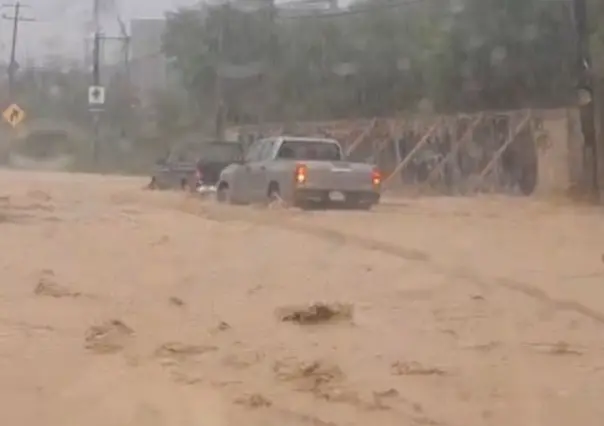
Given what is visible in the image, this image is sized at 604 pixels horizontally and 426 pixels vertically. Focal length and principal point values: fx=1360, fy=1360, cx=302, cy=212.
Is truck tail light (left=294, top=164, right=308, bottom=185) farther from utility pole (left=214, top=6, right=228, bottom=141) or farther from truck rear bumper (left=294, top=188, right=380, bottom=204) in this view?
utility pole (left=214, top=6, right=228, bottom=141)

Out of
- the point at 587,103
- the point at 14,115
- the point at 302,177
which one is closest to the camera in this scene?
the point at 302,177

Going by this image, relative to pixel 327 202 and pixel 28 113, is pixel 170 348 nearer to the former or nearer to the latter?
pixel 327 202

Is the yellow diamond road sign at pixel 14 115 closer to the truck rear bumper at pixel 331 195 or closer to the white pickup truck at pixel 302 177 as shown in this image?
the white pickup truck at pixel 302 177

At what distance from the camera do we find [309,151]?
24141mm

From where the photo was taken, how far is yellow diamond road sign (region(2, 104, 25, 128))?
46.0 m

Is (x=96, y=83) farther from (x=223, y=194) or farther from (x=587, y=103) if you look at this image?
(x=587, y=103)

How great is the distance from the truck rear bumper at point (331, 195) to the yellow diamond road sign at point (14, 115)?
25.4 m

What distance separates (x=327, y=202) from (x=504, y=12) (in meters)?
8.90

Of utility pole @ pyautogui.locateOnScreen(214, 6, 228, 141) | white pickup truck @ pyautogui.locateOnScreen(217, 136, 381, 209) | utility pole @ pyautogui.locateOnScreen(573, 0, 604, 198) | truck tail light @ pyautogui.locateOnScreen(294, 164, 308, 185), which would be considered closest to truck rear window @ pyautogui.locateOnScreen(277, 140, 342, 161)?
white pickup truck @ pyautogui.locateOnScreen(217, 136, 381, 209)

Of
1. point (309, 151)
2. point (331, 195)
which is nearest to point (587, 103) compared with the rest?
point (309, 151)

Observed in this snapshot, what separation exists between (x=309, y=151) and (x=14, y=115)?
79.2ft

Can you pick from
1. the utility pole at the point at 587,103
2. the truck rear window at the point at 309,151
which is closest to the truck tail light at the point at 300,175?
the truck rear window at the point at 309,151

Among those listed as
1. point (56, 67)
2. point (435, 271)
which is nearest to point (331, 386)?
point (435, 271)

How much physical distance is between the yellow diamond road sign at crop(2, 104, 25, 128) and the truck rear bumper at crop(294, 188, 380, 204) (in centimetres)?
2536
